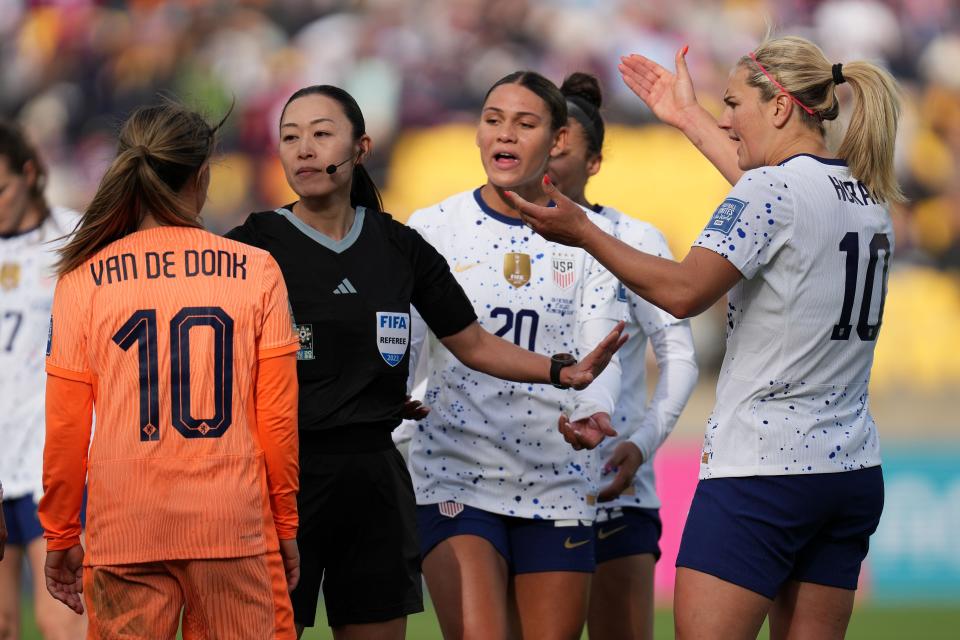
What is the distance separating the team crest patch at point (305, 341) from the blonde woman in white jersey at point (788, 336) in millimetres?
845

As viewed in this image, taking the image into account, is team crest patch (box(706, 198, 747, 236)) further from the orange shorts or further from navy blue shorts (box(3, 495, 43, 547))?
navy blue shorts (box(3, 495, 43, 547))

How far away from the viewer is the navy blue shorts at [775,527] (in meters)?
3.69

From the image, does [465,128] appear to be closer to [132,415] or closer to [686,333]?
[686,333]

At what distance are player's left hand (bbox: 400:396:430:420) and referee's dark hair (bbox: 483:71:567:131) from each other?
1287 millimetres

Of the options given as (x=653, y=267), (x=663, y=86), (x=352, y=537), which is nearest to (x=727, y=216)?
(x=653, y=267)

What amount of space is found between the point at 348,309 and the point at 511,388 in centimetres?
96

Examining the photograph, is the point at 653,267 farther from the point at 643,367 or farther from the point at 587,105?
the point at 587,105

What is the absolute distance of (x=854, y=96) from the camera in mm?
3885

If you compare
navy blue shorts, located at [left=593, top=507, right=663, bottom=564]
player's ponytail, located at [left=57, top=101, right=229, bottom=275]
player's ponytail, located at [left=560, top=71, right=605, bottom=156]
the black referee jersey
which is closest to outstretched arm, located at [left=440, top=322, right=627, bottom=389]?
the black referee jersey

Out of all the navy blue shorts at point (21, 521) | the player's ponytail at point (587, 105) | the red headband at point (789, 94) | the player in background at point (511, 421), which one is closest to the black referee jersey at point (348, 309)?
the player in background at point (511, 421)

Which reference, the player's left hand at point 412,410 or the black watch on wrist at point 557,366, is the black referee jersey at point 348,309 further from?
the black watch on wrist at point 557,366

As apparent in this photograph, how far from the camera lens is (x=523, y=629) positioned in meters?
4.74

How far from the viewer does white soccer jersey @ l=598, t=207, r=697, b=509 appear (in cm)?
548

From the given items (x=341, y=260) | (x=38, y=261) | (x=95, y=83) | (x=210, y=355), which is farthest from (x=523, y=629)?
(x=95, y=83)
